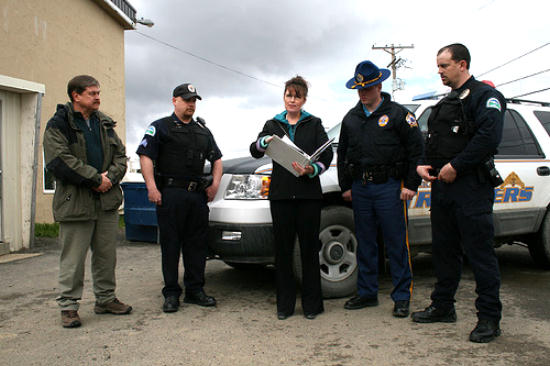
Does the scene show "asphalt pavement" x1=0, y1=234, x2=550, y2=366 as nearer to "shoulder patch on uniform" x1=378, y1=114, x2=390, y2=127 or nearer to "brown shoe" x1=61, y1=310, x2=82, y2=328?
"brown shoe" x1=61, y1=310, x2=82, y2=328

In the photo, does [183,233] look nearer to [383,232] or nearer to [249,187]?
[249,187]

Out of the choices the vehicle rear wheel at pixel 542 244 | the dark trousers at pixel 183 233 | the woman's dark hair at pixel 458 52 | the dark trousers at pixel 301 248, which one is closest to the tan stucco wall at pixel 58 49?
A: the dark trousers at pixel 183 233

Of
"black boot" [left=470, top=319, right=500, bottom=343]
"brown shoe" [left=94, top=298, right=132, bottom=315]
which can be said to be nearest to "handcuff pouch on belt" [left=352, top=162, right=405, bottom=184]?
"black boot" [left=470, top=319, right=500, bottom=343]

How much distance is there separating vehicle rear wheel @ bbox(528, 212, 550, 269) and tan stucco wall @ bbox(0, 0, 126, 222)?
861 cm

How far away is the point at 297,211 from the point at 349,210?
26.0 inches

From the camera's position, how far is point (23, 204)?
7402 mm

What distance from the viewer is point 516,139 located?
528 centimetres

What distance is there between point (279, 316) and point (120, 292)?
180 centimetres

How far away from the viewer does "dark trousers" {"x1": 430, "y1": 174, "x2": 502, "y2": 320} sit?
10.9 ft

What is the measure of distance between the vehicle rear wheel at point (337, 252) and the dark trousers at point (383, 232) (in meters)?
0.23

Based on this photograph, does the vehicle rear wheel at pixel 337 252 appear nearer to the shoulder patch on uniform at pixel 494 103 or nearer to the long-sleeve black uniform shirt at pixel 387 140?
the long-sleeve black uniform shirt at pixel 387 140

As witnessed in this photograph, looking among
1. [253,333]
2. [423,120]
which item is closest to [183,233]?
[253,333]

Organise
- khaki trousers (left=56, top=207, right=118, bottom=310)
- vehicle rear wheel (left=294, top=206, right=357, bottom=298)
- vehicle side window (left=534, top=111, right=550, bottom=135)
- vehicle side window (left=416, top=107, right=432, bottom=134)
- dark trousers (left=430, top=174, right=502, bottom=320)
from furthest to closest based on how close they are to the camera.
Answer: vehicle side window (left=534, top=111, right=550, bottom=135) → vehicle side window (left=416, top=107, right=432, bottom=134) → vehicle rear wheel (left=294, top=206, right=357, bottom=298) → khaki trousers (left=56, top=207, right=118, bottom=310) → dark trousers (left=430, top=174, right=502, bottom=320)

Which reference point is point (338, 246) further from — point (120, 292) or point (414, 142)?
point (120, 292)
